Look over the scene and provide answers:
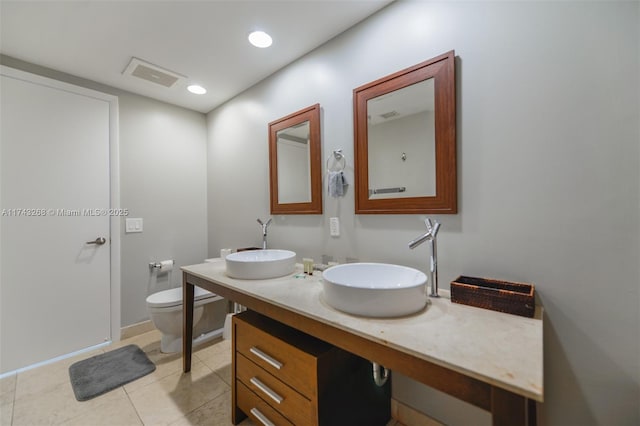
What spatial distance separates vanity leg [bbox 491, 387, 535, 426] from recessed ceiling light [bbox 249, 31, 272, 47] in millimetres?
2036

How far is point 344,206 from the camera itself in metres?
1.69

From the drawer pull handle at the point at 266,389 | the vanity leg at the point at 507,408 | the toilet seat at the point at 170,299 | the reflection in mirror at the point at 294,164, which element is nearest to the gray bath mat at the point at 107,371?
the toilet seat at the point at 170,299

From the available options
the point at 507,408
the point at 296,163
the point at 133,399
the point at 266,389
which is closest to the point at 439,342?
the point at 507,408

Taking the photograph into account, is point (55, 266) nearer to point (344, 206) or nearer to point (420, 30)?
point (344, 206)

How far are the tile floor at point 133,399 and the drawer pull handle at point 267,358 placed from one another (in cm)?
48

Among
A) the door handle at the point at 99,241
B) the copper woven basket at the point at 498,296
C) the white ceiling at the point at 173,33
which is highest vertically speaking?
the white ceiling at the point at 173,33

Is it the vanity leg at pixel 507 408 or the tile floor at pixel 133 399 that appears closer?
the vanity leg at pixel 507 408

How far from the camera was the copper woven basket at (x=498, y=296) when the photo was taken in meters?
0.93

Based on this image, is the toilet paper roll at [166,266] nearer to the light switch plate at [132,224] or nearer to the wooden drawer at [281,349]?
the light switch plate at [132,224]

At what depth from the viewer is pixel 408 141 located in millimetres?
1414

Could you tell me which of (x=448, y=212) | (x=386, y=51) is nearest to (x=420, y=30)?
(x=386, y=51)

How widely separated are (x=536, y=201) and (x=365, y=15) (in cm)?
134

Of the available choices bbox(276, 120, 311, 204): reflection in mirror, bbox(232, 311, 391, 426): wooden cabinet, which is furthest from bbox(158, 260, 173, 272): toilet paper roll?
bbox(232, 311, 391, 426): wooden cabinet

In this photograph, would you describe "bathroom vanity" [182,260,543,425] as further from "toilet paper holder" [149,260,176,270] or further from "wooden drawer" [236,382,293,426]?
"toilet paper holder" [149,260,176,270]
